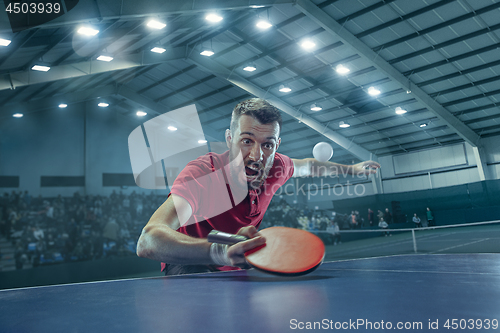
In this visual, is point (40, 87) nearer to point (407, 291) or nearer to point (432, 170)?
point (407, 291)

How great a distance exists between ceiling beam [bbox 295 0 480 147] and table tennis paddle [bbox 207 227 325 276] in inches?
437

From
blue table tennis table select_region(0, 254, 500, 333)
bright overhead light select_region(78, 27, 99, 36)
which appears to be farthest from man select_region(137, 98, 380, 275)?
bright overhead light select_region(78, 27, 99, 36)

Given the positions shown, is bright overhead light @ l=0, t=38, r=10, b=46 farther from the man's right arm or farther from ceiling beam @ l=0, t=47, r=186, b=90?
the man's right arm

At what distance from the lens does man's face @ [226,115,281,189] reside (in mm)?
2959

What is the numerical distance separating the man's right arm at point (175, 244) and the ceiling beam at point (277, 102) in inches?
548

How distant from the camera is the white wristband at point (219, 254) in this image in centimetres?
201

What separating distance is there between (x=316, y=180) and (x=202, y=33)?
1711 centimetres

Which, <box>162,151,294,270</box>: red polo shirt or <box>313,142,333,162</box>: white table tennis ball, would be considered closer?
<box>162,151,294,270</box>: red polo shirt

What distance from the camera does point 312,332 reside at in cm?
91

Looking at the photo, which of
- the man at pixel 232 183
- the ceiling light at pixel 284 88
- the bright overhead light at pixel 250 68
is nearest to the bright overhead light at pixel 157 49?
the bright overhead light at pixel 250 68

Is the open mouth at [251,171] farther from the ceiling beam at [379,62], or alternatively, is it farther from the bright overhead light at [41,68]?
the bright overhead light at [41,68]

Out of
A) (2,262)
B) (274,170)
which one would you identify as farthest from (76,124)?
(274,170)

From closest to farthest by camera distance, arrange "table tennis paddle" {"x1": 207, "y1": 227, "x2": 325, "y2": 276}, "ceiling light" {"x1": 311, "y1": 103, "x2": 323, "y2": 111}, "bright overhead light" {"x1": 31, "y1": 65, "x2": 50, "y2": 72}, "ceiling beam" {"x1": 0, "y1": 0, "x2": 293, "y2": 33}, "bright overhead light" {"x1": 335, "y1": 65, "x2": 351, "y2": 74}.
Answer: "table tennis paddle" {"x1": 207, "y1": 227, "x2": 325, "y2": 276} < "ceiling beam" {"x1": 0, "y1": 0, "x2": 293, "y2": 33} < "bright overhead light" {"x1": 31, "y1": 65, "x2": 50, "y2": 72} < "bright overhead light" {"x1": 335, "y1": 65, "x2": 351, "y2": 74} < "ceiling light" {"x1": 311, "y1": 103, "x2": 323, "y2": 111}

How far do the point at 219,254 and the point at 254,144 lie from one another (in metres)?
1.16
